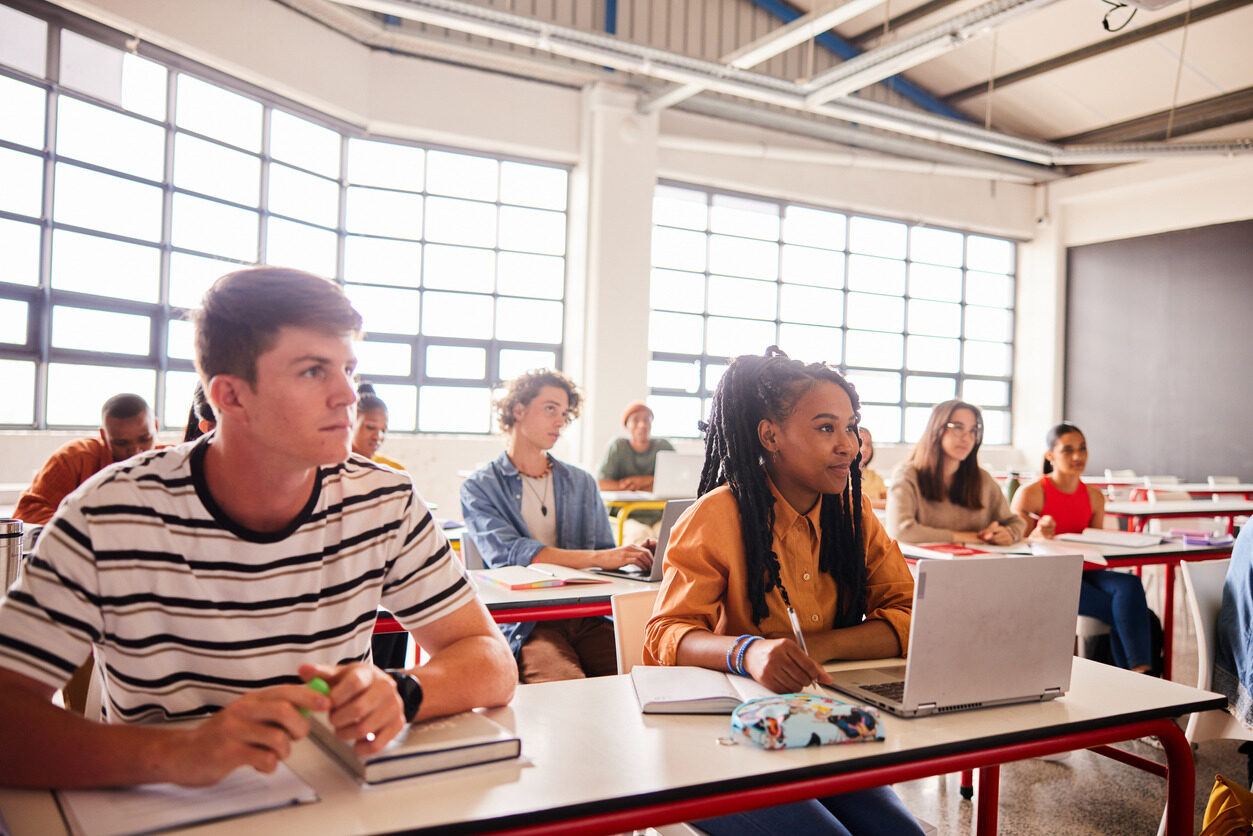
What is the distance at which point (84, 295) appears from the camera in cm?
603

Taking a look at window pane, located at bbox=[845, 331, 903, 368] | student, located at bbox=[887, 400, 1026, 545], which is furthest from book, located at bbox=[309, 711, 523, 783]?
window pane, located at bbox=[845, 331, 903, 368]

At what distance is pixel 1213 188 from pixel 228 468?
11671mm

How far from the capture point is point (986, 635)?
1.49 meters

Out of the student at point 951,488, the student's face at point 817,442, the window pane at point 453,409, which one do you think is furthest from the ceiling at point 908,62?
the student's face at point 817,442

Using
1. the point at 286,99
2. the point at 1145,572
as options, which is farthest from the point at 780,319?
the point at 286,99

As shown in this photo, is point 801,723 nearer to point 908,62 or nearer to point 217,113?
point 908,62

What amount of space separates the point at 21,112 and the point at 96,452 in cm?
299

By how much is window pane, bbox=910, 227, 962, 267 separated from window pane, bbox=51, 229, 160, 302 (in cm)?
853

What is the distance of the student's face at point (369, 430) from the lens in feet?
13.4

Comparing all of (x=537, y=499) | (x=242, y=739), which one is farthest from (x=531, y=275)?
(x=242, y=739)

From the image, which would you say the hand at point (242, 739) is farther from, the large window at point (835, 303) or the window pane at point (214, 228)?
the large window at point (835, 303)

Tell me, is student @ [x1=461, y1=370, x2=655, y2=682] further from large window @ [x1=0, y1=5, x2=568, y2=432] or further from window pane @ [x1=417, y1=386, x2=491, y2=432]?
window pane @ [x1=417, y1=386, x2=491, y2=432]

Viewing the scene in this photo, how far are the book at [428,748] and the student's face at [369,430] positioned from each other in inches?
116

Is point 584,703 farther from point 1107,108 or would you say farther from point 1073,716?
point 1107,108
